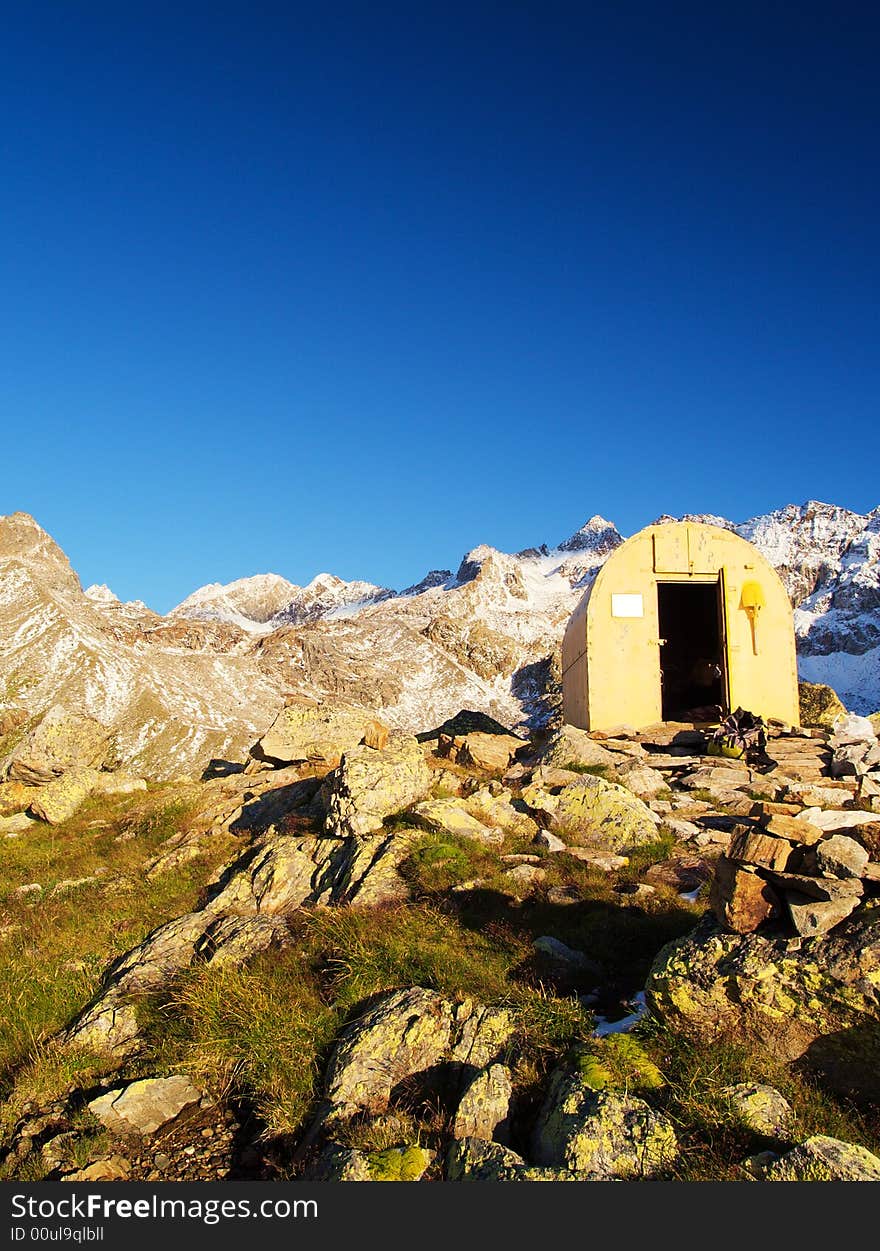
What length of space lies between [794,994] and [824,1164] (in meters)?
1.53

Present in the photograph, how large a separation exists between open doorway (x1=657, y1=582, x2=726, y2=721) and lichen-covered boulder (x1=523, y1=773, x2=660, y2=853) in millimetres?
13554

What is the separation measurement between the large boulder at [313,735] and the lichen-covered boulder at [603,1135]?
11.9 meters

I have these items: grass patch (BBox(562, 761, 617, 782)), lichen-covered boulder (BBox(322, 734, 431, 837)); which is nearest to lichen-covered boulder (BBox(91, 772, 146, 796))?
lichen-covered boulder (BBox(322, 734, 431, 837))

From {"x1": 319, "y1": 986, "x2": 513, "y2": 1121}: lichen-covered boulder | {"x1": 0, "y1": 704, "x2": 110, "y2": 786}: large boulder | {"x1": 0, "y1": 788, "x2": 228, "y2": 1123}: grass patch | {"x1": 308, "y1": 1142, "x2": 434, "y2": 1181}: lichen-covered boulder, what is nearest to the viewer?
{"x1": 308, "y1": 1142, "x2": 434, "y2": 1181}: lichen-covered boulder

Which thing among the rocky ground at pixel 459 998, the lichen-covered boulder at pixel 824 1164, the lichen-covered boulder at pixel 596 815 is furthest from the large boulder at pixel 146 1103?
the lichen-covered boulder at pixel 596 815

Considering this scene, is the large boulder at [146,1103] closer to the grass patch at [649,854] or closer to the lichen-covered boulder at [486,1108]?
the lichen-covered boulder at [486,1108]

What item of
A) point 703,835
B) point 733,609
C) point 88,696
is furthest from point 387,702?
point 703,835

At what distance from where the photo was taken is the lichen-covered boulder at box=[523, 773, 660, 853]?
33.3ft

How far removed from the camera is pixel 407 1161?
448 centimetres

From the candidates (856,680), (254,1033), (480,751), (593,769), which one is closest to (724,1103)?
(254,1033)

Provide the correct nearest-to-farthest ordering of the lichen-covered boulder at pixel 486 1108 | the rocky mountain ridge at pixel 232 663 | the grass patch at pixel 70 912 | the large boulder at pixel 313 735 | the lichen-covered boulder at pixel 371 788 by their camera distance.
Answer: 1. the lichen-covered boulder at pixel 486 1108
2. the grass patch at pixel 70 912
3. the lichen-covered boulder at pixel 371 788
4. the large boulder at pixel 313 735
5. the rocky mountain ridge at pixel 232 663

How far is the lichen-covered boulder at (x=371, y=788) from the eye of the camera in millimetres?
10438

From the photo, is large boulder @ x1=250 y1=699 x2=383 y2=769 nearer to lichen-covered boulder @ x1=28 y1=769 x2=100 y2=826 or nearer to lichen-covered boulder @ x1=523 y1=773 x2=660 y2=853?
lichen-covered boulder @ x1=28 y1=769 x2=100 y2=826

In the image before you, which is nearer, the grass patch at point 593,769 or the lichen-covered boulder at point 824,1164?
the lichen-covered boulder at point 824,1164
